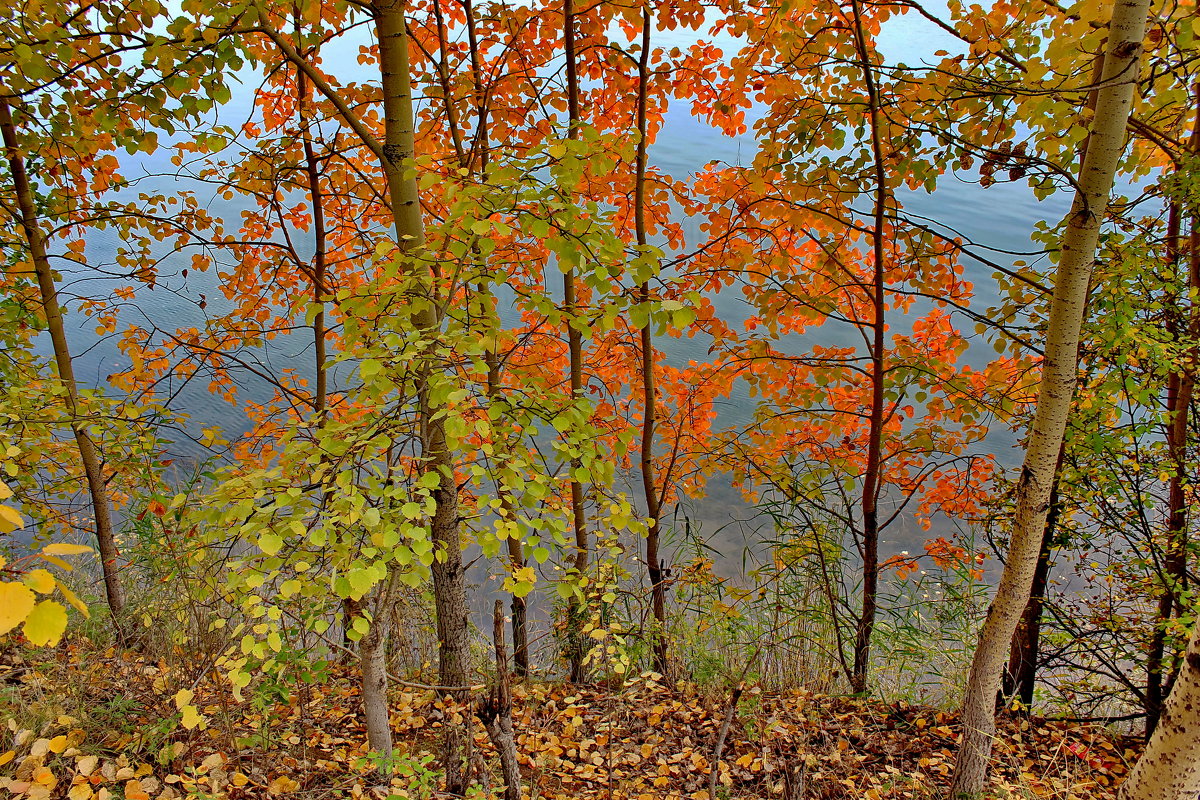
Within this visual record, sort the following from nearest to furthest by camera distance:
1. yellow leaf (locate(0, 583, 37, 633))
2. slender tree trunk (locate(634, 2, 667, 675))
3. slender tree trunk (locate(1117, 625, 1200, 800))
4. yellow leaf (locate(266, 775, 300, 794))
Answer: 1. yellow leaf (locate(0, 583, 37, 633))
2. slender tree trunk (locate(1117, 625, 1200, 800))
3. yellow leaf (locate(266, 775, 300, 794))
4. slender tree trunk (locate(634, 2, 667, 675))

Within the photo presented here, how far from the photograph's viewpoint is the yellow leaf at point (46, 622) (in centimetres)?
68

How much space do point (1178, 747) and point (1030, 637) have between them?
1778mm

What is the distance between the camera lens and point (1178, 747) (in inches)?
56.9

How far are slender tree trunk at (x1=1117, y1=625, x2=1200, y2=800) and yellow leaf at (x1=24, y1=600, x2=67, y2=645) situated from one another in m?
1.97

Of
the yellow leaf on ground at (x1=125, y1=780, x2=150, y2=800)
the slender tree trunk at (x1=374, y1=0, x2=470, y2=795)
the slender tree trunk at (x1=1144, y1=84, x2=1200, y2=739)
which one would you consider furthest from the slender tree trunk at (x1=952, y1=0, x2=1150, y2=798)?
the yellow leaf on ground at (x1=125, y1=780, x2=150, y2=800)

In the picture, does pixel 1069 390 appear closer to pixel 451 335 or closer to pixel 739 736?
pixel 451 335

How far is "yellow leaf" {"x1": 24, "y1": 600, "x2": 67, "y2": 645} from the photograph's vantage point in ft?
2.23

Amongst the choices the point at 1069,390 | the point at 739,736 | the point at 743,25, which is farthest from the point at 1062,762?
the point at 743,25

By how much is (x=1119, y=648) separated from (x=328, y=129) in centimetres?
495

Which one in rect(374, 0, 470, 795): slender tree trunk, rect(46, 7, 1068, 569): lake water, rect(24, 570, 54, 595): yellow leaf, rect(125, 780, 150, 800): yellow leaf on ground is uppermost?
rect(46, 7, 1068, 569): lake water

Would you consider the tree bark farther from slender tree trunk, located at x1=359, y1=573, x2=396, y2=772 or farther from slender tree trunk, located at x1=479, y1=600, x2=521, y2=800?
slender tree trunk, located at x1=479, y1=600, x2=521, y2=800

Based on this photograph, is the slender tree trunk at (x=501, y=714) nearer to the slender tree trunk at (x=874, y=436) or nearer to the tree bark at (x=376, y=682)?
the tree bark at (x=376, y=682)

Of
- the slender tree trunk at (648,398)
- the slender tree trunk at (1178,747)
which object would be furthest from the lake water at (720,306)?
the slender tree trunk at (1178,747)

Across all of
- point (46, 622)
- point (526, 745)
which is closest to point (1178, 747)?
point (46, 622)
